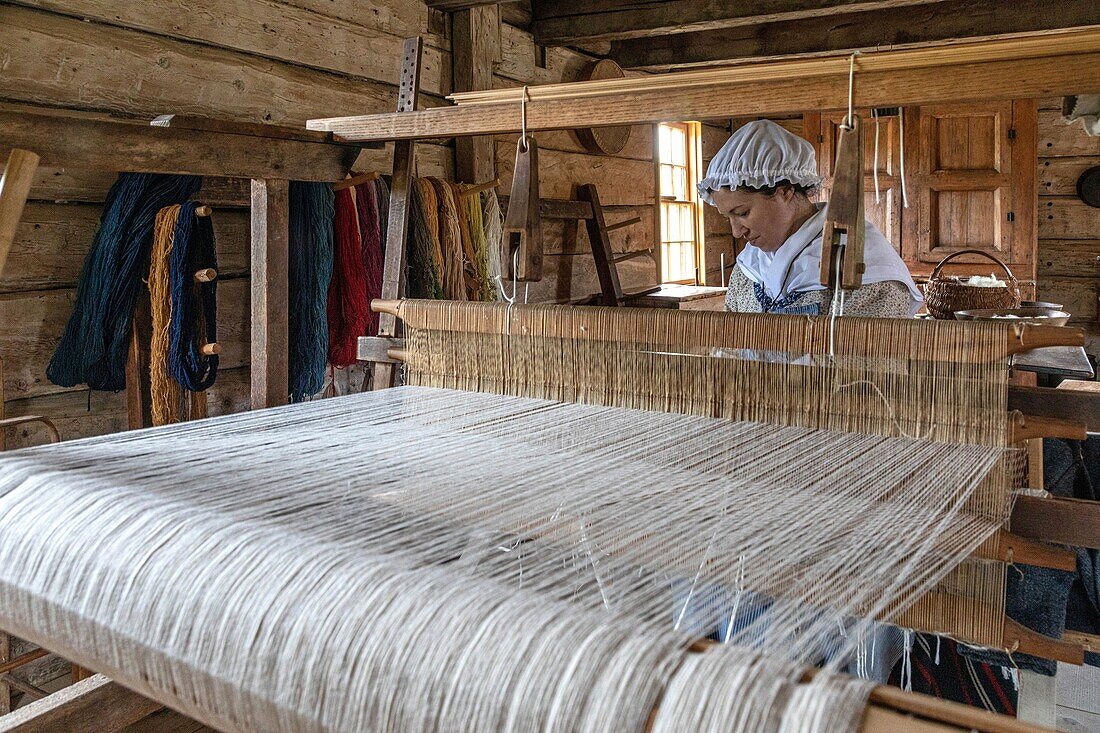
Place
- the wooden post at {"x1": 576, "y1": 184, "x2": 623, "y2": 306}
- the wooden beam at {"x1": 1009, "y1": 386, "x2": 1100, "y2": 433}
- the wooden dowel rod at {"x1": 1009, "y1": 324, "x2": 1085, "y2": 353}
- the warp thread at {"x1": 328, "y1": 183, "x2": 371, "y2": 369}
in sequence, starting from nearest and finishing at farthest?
the wooden dowel rod at {"x1": 1009, "y1": 324, "x2": 1085, "y2": 353}
the wooden beam at {"x1": 1009, "y1": 386, "x2": 1100, "y2": 433}
the warp thread at {"x1": 328, "y1": 183, "x2": 371, "y2": 369}
the wooden post at {"x1": 576, "y1": 184, "x2": 623, "y2": 306}

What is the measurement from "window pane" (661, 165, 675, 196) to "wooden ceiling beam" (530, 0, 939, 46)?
135 centimetres

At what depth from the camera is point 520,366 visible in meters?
1.61

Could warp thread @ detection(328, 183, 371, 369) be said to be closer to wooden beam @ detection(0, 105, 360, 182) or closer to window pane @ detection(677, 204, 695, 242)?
wooden beam @ detection(0, 105, 360, 182)

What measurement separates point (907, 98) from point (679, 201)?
4255 millimetres

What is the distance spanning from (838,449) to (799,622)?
54 centimetres

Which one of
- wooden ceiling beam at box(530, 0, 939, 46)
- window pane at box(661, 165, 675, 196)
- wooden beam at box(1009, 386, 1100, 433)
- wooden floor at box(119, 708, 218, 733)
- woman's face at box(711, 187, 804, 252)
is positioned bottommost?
wooden floor at box(119, 708, 218, 733)

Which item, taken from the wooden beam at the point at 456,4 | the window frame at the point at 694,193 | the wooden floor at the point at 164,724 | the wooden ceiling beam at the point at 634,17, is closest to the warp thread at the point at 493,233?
the wooden beam at the point at 456,4

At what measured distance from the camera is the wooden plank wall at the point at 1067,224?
17.2 feet

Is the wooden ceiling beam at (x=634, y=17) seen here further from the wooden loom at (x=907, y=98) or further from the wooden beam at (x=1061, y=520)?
the wooden beam at (x=1061, y=520)

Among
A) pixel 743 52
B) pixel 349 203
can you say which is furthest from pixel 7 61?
pixel 743 52

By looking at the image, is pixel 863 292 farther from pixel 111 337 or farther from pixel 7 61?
pixel 7 61

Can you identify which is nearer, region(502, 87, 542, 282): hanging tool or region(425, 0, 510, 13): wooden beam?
region(502, 87, 542, 282): hanging tool

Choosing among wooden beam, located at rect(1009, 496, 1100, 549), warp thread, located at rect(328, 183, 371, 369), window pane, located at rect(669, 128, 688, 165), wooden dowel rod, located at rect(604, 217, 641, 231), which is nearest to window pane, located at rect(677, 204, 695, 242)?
window pane, located at rect(669, 128, 688, 165)

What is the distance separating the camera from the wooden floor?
1.48 meters
